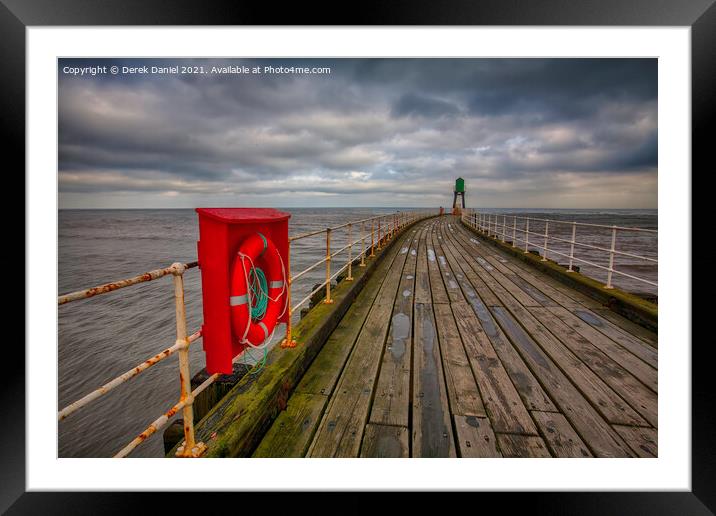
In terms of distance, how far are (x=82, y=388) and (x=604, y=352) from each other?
6.71 m

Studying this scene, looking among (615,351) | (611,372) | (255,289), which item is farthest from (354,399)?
(615,351)

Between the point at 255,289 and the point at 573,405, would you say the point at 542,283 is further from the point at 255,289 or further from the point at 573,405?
the point at 255,289

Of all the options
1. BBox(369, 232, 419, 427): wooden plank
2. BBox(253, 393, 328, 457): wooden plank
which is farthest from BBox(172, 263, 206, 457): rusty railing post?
BBox(369, 232, 419, 427): wooden plank

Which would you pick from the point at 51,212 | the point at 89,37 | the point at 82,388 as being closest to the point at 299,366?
the point at 51,212

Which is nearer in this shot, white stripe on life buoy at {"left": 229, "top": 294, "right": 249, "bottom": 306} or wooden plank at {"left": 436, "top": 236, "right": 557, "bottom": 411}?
white stripe on life buoy at {"left": 229, "top": 294, "right": 249, "bottom": 306}

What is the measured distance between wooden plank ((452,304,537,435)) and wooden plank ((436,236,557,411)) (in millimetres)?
41

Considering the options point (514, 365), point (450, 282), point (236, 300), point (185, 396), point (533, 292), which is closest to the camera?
point (185, 396)

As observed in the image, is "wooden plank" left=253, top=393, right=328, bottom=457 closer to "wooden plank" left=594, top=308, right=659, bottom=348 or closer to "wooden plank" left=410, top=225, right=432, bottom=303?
"wooden plank" left=410, top=225, right=432, bottom=303

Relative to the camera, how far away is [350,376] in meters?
2.07

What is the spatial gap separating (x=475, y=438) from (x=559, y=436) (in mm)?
405

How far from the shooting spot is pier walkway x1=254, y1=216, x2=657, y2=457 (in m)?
1.50

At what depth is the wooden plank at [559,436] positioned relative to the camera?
148 cm

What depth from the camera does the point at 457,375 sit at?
2.09 m

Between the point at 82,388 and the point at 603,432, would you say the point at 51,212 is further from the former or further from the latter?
the point at 82,388
